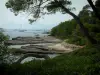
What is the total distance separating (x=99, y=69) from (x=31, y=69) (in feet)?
8.66

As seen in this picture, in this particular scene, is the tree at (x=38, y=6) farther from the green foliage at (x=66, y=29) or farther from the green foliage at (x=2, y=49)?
the green foliage at (x=66, y=29)

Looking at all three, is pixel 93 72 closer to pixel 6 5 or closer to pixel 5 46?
pixel 5 46

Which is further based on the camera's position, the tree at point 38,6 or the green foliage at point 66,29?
the green foliage at point 66,29

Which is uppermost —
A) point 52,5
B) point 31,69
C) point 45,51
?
point 52,5

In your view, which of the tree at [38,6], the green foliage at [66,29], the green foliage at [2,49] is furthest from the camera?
the green foliage at [66,29]

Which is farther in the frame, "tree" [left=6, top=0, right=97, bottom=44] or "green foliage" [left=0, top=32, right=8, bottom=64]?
"tree" [left=6, top=0, right=97, bottom=44]

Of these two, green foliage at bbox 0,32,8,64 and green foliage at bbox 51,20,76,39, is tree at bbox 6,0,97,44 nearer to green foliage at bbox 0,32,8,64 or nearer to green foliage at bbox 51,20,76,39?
green foliage at bbox 0,32,8,64

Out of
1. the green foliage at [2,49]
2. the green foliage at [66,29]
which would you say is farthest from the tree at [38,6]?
the green foliage at [66,29]

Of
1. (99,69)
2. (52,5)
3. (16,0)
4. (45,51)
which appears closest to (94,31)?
(45,51)

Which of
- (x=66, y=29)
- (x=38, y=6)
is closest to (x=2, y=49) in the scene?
(x=38, y=6)

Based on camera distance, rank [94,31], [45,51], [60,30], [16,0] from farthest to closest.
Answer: [60,30]
[94,31]
[45,51]
[16,0]

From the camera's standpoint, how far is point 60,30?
64250mm

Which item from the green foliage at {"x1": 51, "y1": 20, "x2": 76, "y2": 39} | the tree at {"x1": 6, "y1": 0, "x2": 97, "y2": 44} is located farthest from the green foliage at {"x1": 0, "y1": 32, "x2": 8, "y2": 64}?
the green foliage at {"x1": 51, "y1": 20, "x2": 76, "y2": 39}

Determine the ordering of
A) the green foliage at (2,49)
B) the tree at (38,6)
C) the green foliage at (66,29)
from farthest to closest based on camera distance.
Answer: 1. the green foliage at (66,29)
2. the tree at (38,6)
3. the green foliage at (2,49)
